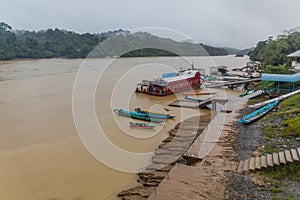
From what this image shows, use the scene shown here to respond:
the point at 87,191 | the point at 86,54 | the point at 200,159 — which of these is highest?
the point at 86,54

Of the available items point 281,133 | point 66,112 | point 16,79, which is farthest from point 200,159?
point 16,79

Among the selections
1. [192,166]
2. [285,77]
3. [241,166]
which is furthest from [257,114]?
[192,166]

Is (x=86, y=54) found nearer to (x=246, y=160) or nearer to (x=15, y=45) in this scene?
(x=15, y=45)

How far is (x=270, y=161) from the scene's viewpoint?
25.7 feet

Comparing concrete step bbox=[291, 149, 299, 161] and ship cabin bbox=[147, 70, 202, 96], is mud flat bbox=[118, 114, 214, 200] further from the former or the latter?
ship cabin bbox=[147, 70, 202, 96]

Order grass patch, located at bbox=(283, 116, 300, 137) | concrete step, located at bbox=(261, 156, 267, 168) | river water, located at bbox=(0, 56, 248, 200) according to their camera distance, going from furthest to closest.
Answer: grass patch, located at bbox=(283, 116, 300, 137) → river water, located at bbox=(0, 56, 248, 200) → concrete step, located at bbox=(261, 156, 267, 168)

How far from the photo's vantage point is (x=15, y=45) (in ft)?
208

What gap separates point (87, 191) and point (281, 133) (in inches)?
319

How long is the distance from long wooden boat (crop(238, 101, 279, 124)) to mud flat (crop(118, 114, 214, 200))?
6.86 feet

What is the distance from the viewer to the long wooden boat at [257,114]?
13695mm

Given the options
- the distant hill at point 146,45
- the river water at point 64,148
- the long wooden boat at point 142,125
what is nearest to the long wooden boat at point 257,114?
the river water at point 64,148

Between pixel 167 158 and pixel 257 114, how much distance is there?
23.2ft

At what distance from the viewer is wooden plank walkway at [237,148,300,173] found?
759cm

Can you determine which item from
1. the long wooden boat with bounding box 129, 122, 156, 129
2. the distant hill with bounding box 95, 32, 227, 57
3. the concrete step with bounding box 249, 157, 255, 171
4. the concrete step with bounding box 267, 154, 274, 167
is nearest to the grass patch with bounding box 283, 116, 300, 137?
the concrete step with bounding box 267, 154, 274, 167
